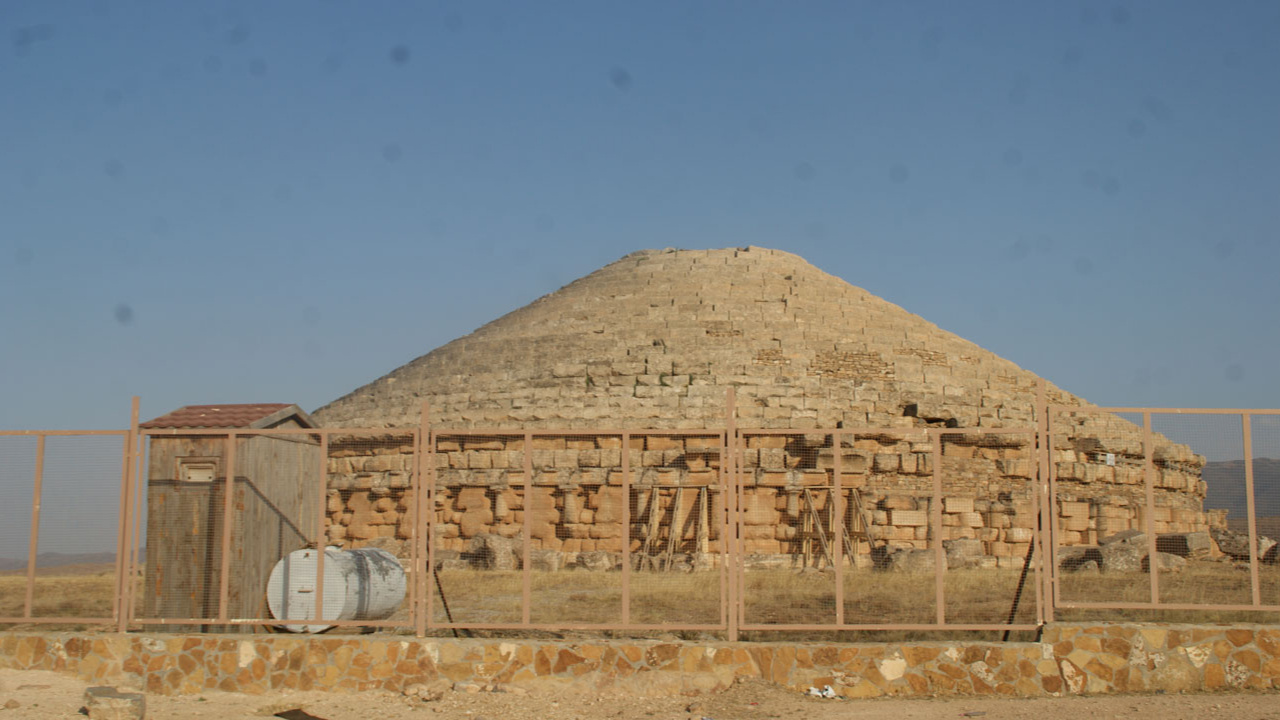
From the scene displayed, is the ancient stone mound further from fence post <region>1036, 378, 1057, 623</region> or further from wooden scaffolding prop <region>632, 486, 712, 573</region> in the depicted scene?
fence post <region>1036, 378, 1057, 623</region>

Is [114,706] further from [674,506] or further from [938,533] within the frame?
[674,506]

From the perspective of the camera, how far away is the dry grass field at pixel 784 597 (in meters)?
13.7

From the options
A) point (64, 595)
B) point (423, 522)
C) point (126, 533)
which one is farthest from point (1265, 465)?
point (64, 595)

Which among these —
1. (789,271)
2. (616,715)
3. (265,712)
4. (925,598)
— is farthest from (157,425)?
(789,271)

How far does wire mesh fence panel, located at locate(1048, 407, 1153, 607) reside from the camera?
1998 cm

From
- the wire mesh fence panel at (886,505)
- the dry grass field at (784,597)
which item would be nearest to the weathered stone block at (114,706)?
the dry grass field at (784,597)

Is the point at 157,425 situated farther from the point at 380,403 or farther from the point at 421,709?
the point at 380,403

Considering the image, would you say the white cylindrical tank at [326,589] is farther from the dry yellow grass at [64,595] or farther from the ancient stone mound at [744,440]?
the ancient stone mound at [744,440]

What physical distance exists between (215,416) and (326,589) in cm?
246

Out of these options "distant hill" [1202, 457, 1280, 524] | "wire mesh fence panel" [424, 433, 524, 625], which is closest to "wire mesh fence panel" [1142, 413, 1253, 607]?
"distant hill" [1202, 457, 1280, 524]

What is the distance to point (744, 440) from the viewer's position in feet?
68.1

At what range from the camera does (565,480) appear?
2286 cm

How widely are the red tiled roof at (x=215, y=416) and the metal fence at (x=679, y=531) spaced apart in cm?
33

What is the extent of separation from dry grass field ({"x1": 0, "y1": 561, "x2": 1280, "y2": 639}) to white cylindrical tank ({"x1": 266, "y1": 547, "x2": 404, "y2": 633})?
112 centimetres
